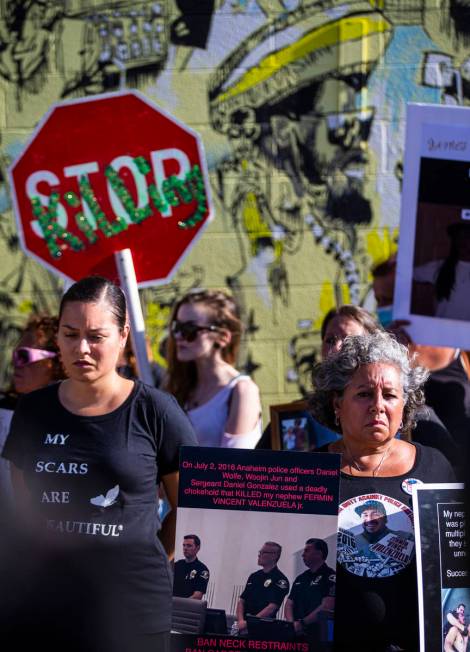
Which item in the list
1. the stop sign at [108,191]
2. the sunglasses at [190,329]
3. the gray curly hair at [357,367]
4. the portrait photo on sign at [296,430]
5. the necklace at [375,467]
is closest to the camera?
the necklace at [375,467]

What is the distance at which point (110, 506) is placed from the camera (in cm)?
278

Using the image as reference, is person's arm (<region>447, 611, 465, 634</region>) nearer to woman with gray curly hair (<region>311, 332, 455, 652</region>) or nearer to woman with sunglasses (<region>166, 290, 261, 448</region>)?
woman with gray curly hair (<region>311, 332, 455, 652</region>)

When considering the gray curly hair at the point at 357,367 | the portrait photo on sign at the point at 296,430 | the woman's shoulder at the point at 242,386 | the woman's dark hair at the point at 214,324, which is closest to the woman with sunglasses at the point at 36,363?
the woman's dark hair at the point at 214,324

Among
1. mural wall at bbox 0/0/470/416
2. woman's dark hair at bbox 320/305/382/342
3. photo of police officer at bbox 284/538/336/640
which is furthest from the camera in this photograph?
mural wall at bbox 0/0/470/416

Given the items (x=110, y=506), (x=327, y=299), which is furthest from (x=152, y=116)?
(x=327, y=299)

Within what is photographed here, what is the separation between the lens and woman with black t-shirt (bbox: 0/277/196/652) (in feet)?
9.03

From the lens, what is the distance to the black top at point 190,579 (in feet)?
7.50

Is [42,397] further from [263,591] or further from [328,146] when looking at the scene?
[328,146]

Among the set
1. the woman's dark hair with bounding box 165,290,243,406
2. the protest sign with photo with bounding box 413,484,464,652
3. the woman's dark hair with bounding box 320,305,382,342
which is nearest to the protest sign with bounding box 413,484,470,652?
the protest sign with photo with bounding box 413,484,464,652

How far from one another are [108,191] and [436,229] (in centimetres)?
121

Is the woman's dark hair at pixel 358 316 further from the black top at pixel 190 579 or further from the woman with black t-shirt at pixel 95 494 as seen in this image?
the black top at pixel 190 579

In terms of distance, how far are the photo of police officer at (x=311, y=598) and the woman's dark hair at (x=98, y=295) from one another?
108 cm

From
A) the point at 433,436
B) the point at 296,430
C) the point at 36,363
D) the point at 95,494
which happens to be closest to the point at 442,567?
the point at 433,436

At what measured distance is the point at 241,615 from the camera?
226 cm
